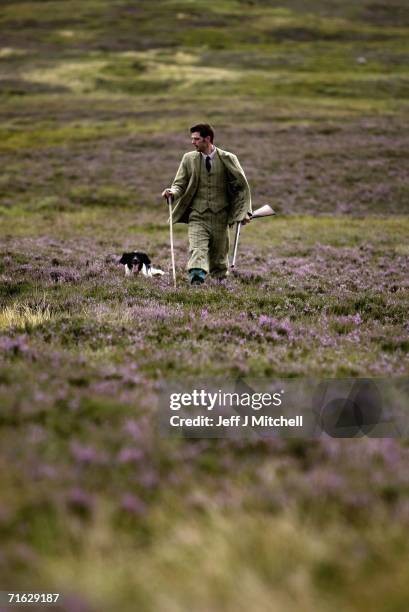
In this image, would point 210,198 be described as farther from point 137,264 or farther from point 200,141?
point 137,264

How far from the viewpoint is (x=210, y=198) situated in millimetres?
11953

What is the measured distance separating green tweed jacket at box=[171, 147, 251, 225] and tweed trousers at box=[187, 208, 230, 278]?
25 cm

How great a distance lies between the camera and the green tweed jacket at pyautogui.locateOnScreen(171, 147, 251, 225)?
38.6 feet

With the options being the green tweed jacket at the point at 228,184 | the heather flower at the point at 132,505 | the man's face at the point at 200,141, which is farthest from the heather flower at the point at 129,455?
the man's face at the point at 200,141

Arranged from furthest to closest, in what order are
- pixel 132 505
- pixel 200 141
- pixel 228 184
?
pixel 228 184 → pixel 200 141 → pixel 132 505

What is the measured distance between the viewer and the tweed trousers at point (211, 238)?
11711 mm

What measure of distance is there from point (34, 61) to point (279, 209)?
85.4 metres

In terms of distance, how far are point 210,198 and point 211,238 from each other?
0.87m

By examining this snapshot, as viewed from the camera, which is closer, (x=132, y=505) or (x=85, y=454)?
(x=132, y=505)

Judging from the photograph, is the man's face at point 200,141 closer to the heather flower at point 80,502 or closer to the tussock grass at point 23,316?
the tussock grass at point 23,316

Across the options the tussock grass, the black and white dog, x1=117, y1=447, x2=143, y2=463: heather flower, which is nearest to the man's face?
the black and white dog

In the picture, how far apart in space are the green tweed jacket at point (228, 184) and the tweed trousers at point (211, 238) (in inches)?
9.7

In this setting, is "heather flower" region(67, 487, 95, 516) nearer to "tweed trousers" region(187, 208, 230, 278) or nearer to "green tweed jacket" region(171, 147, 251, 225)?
"tweed trousers" region(187, 208, 230, 278)

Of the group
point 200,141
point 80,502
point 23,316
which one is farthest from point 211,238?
point 80,502
